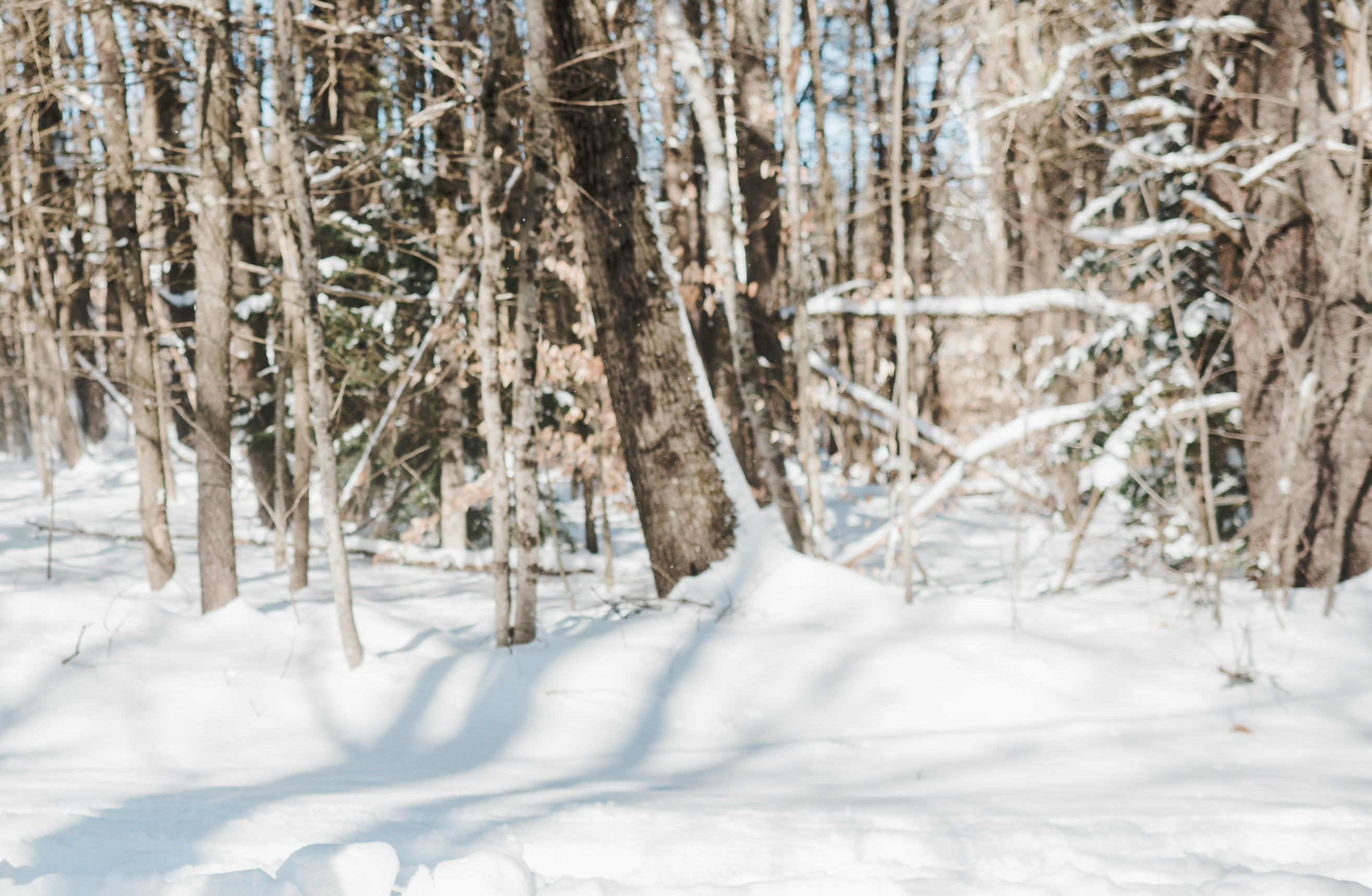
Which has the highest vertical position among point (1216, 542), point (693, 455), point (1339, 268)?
point (1339, 268)

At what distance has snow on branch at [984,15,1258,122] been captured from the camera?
19.3ft

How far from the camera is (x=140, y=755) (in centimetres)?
390

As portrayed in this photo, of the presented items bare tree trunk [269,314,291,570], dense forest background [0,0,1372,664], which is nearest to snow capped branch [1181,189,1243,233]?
dense forest background [0,0,1372,664]

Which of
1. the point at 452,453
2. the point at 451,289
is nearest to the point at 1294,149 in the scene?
the point at 451,289

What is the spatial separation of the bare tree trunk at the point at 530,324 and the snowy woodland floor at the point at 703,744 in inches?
16.9

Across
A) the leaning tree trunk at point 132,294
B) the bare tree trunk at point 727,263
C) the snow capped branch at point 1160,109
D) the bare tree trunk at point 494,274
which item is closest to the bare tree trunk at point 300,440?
the leaning tree trunk at point 132,294

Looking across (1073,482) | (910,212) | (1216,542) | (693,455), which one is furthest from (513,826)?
(910,212)

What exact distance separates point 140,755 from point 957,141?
13.5 m

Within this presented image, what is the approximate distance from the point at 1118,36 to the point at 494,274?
4.46 m

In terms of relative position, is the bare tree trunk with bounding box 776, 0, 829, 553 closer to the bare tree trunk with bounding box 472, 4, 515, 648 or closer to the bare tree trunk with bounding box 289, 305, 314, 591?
the bare tree trunk with bounding box 472, 4, 515, 648

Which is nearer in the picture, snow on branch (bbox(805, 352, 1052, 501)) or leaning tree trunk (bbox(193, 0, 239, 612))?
leaning tree trunk (bbox(193, 0, 239, 612))

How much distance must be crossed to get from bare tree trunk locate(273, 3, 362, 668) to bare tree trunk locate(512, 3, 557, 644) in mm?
968

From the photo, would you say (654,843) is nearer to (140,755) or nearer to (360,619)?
(140,755)

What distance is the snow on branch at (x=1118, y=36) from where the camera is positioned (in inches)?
232
